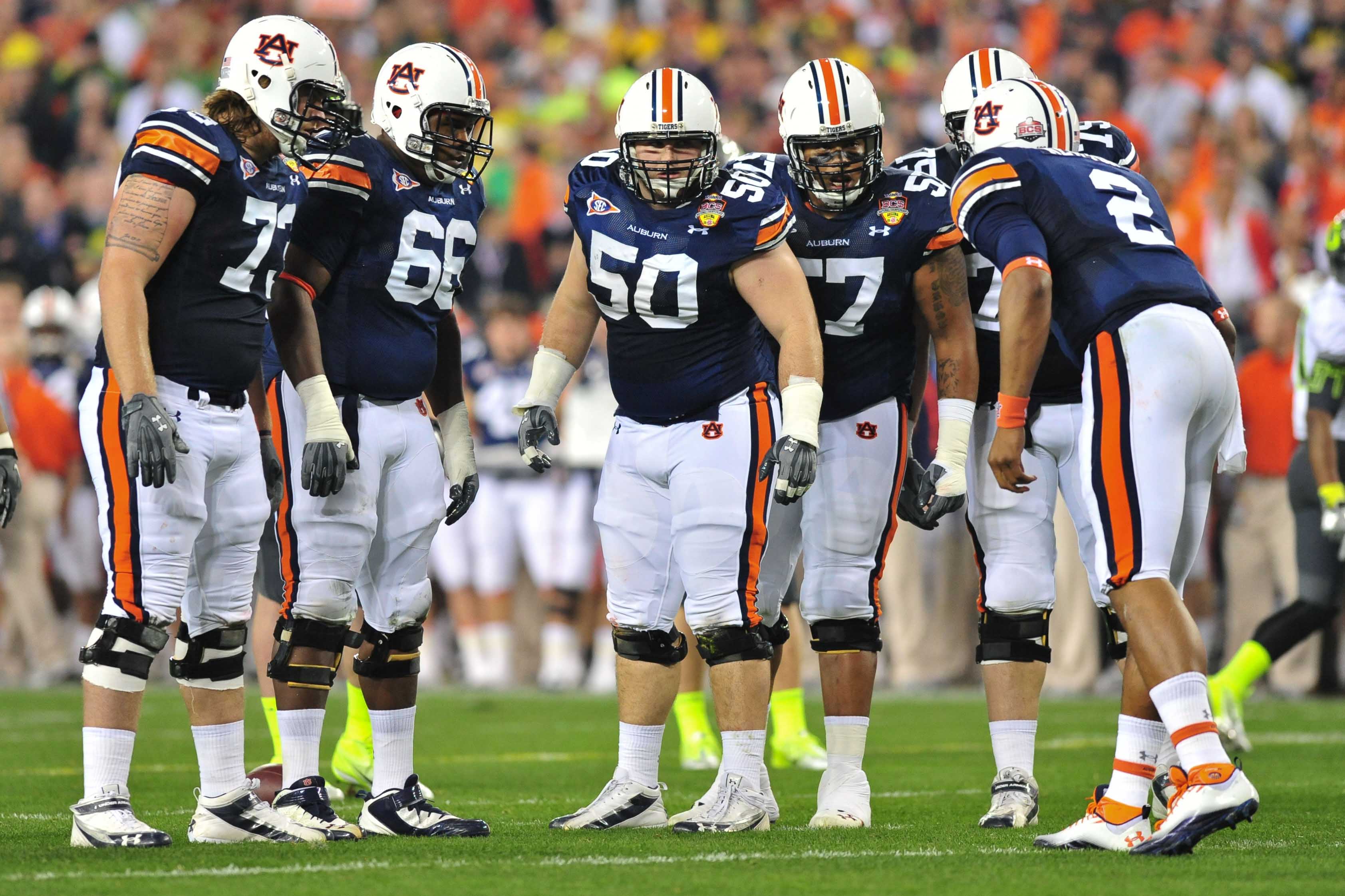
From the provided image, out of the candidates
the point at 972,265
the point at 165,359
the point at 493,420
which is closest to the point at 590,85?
the point at 493,420

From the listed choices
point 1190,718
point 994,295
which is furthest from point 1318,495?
point 1190,718

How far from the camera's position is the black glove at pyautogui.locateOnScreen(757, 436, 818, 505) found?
5.14 m

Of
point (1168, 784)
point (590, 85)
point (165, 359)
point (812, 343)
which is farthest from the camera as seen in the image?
point (590, 85)

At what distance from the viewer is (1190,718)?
4.46m

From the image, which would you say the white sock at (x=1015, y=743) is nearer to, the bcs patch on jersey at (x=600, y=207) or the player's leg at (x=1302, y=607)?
the bcs patch on jersey at (x=600, y=207)

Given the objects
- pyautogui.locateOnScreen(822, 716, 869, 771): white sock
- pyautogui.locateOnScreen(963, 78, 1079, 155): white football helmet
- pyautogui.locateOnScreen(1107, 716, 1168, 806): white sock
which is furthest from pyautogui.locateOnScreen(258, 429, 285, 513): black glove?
pyautogui.locateOnScreen(1107, 716, 1168, 806): white sock

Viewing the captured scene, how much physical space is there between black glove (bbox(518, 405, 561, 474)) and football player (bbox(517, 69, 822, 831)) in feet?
0.05

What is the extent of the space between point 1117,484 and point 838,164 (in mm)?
1506

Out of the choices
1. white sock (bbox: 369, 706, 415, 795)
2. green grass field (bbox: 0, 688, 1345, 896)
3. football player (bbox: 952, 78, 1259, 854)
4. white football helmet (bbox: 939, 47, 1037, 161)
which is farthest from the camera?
white football helmet (bbox: 939, 47, 1037, 161)

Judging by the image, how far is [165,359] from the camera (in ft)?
16.0

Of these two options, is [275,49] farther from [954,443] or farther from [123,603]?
[954,443]

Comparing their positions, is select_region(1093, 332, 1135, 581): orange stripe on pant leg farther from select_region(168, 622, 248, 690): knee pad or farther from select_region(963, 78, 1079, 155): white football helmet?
select_region(168, 622, 248, 690): knee pad

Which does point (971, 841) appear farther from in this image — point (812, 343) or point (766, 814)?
point (812, 343)

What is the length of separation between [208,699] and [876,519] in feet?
6.94
